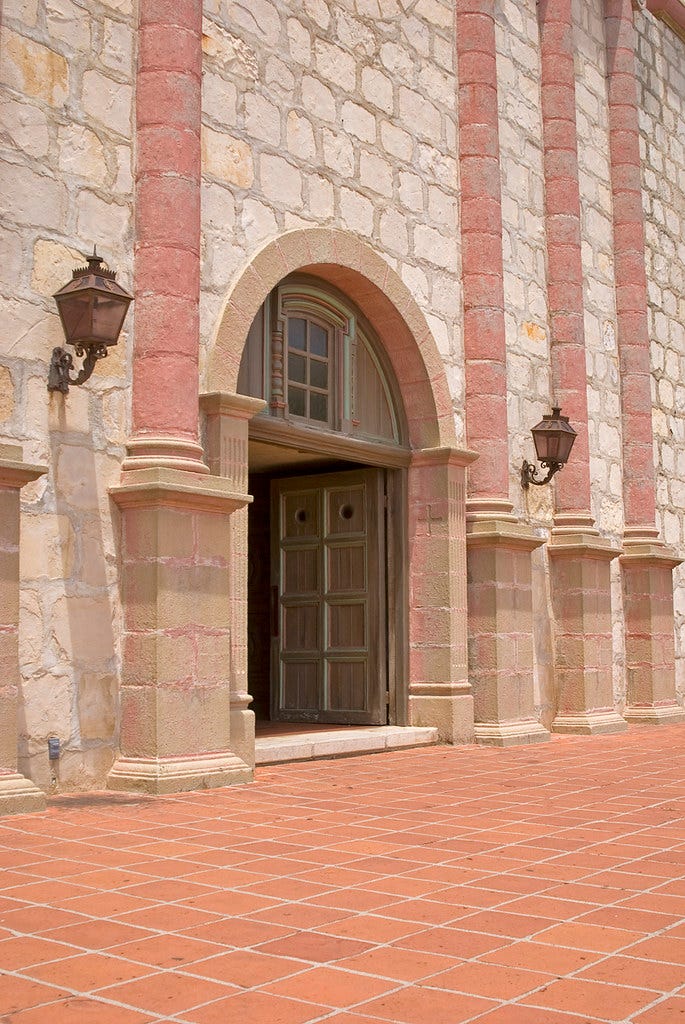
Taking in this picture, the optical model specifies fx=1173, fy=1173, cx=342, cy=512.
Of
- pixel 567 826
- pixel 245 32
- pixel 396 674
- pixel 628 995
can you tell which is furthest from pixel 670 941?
pixel 245 32

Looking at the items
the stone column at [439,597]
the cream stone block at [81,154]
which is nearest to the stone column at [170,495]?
the cream stone block at [81,154]

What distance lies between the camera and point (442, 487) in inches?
352

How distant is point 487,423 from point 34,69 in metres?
4.47

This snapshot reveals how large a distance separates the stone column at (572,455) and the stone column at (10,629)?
578 cm

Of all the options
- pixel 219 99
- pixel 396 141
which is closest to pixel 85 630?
pixel 219 99

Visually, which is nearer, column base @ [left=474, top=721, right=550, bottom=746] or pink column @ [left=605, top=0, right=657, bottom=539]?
column base @ [left=474, top=721, right=550, bottom=746]

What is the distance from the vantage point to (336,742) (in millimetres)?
7902

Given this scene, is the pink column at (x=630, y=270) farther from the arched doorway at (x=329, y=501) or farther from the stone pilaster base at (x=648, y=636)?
the arched doorway at (x=329, y=501)

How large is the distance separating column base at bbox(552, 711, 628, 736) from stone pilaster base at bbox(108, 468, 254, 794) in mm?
4402

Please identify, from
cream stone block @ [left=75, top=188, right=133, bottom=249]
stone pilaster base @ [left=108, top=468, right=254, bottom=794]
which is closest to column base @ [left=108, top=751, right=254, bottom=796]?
stone pilaster base @ [left=108, top=468, right=254, bottom=794]

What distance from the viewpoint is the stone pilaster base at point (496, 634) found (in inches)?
355

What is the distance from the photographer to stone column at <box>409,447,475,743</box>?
28.8ft

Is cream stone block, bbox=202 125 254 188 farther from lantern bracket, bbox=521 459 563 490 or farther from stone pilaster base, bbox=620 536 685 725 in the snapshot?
stone pilaster base, bbox=620 536 685 725

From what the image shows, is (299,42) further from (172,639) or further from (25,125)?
(172,639)
